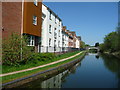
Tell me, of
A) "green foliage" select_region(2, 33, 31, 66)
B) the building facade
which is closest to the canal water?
"green foliage" select_region(2, 33, 31, 66)

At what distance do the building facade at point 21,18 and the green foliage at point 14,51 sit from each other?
5.74 feet

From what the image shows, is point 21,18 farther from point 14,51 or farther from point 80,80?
point 80,80

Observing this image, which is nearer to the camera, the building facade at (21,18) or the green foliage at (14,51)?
the green foliage at (14,51)

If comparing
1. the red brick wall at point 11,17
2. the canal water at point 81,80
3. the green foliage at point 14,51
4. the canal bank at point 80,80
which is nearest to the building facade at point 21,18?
the red brick wall at point 11,17

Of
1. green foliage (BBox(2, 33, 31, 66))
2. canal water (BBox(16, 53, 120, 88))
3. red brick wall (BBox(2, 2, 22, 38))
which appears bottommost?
canal water (BBox(16, 53, 120, 88))

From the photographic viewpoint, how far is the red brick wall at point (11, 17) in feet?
42.5

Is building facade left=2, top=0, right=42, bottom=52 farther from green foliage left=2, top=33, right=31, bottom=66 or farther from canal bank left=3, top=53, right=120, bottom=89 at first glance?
canal bank left=3, top=53, right=120, bottom=89

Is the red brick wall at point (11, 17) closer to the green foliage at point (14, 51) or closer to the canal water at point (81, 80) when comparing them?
the green foliage at point (14, 51)

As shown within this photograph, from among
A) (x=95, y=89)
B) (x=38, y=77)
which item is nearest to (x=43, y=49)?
(x=38, y=77)

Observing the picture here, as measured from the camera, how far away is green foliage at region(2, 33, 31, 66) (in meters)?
11.2

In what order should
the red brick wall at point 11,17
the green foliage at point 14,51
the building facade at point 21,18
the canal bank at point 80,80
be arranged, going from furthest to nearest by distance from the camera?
the building facade at point 21,18 → the red brick wall at point 11,17 → the green foliage at point 14,51 → the canal bank at point 80,80

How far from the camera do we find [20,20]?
15.0 m

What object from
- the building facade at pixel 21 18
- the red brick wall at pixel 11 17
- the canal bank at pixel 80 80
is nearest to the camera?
the canal bank at pixel 80 80

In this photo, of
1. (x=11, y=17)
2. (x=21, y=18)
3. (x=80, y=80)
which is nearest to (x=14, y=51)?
(x=11, y=17)
